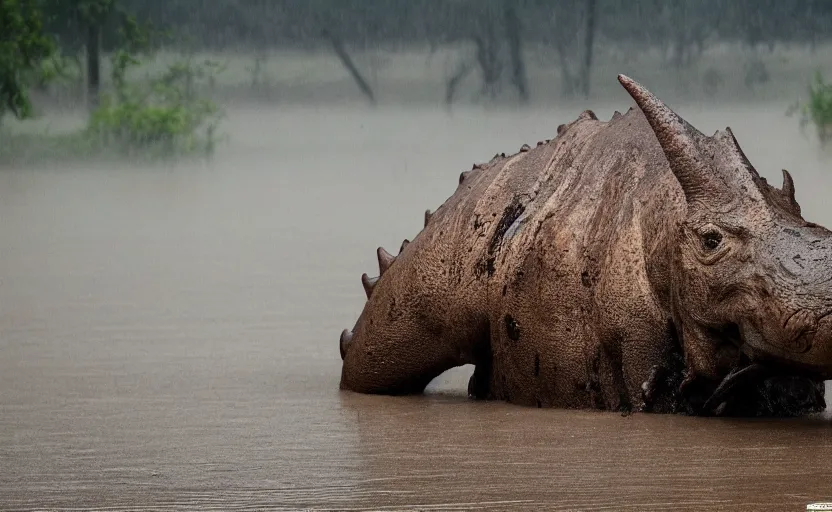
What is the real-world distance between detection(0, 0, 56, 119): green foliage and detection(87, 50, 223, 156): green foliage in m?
0.49

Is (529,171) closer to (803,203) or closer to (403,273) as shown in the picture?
(403,273)

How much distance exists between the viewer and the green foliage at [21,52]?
10.1 meters

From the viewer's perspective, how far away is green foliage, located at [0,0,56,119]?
10.1 metres

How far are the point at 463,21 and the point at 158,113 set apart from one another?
210cm

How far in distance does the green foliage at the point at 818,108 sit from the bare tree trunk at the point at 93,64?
15.0ft

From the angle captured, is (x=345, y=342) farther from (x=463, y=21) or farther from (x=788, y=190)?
(x=463, y=21)

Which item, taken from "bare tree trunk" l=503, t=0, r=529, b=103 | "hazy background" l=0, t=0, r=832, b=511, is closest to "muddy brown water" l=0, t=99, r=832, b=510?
"hazy background" l=0, t=0, r=832, b=511

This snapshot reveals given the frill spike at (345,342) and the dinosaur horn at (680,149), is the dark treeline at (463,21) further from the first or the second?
the dinosaur horn at (680,149)

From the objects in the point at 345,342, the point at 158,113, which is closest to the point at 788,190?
the point at 345,342

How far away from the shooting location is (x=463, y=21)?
10180mm

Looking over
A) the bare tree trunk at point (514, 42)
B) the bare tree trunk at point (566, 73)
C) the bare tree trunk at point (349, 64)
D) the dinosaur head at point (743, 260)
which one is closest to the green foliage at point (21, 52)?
the bare tree trunk at point (349, 64)

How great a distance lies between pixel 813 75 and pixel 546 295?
5646 mm

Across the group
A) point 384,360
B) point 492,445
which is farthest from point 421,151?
point 492,445

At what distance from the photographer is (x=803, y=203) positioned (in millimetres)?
9852
